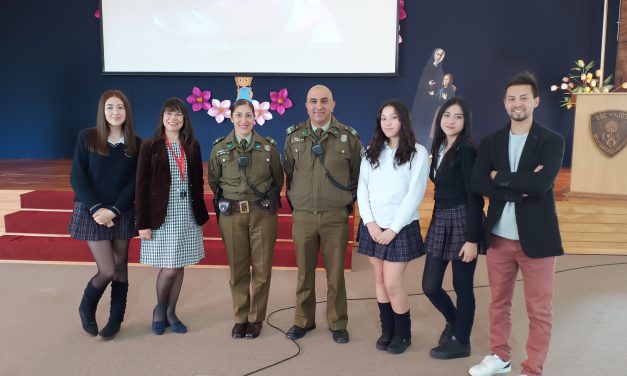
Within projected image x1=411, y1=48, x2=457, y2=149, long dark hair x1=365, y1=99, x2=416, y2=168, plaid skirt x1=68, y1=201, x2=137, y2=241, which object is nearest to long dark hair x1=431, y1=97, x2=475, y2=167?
long dark hair x1=365, y1=99, x2=416, y2=168

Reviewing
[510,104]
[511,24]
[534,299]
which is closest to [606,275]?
[534,299]

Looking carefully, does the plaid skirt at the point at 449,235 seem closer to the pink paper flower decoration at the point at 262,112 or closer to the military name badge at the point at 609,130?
the military name badge at the point at 609,130

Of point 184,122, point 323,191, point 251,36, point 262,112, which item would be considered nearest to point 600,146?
point 323,191

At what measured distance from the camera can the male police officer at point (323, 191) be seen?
248cm

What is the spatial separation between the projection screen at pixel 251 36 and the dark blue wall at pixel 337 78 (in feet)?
0.77

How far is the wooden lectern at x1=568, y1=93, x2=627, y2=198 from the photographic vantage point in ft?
14.0

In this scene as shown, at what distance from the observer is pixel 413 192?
2252mm

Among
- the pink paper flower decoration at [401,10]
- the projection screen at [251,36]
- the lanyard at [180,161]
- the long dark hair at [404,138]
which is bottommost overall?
the lanyard at [180,161]

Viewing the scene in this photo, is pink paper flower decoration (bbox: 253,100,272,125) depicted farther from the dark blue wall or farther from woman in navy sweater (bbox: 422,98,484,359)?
woman in navy sweater (bbox: 422,98,484,359)

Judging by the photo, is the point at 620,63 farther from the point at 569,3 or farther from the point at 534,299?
the point at 534,299

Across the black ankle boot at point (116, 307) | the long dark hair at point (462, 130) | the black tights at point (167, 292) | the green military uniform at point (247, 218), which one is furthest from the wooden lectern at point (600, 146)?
the black ankle boot at point (116, 307)

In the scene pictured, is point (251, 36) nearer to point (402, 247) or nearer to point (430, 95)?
point (430, 95)

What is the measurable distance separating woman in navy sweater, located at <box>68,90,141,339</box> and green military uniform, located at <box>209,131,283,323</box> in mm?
448

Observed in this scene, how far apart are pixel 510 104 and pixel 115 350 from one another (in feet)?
7.33
